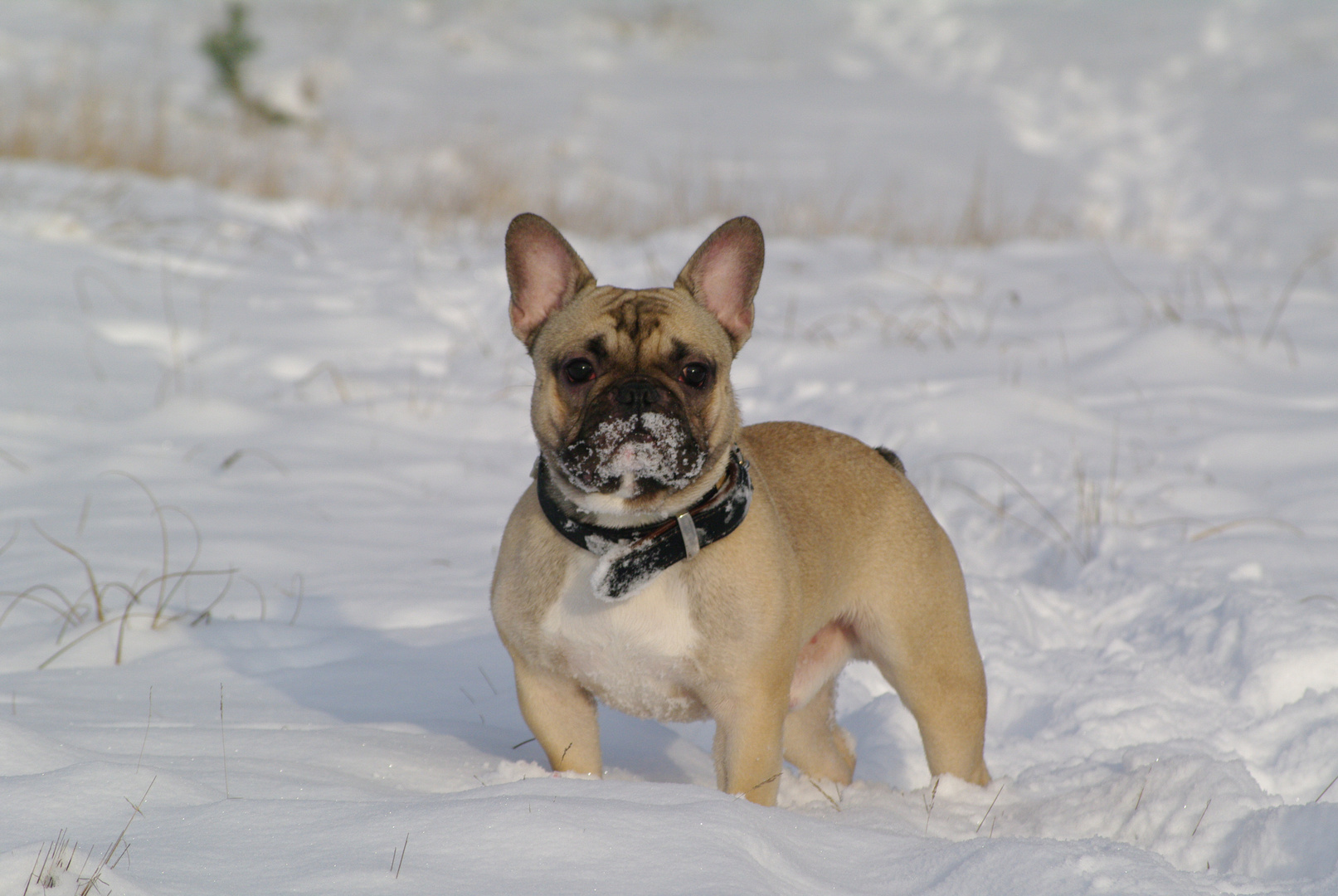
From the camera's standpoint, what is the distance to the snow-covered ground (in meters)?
2.00

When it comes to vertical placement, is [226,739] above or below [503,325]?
above

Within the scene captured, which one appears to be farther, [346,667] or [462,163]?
[462,163]

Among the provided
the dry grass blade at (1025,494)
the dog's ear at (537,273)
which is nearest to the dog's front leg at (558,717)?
the dog's ear at (537,273)

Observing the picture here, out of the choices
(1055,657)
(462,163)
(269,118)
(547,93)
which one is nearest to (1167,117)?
(547,93)

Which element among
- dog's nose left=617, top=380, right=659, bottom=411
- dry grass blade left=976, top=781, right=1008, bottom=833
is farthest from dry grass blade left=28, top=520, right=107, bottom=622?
dry grass blade left=976, top=781, right=1008, bottom=833

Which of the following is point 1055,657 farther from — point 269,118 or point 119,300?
point 269,118

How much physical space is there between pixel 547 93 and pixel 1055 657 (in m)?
22.9

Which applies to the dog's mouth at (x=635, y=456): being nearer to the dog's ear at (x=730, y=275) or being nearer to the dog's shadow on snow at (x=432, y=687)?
the dog's ear at (x=730, y=275)

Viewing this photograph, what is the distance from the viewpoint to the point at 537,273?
2945mm

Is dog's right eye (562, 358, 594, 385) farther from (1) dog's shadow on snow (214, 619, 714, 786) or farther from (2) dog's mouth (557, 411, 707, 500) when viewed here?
(1) dog's shadow on snow (214, 619, 714, 786)

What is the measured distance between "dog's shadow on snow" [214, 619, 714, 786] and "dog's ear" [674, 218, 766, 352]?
123cm

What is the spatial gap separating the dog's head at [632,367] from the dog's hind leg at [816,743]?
0.97m

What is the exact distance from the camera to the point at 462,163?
50.4 ft

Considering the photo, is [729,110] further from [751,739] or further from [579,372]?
[751,739]
